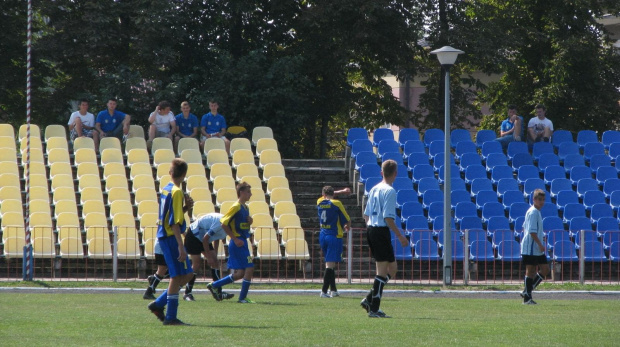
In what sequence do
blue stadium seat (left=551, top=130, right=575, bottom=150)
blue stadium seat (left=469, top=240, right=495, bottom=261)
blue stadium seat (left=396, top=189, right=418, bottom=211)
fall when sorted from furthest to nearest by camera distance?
blue stadium seat (left=551, top=130, right=575, bottom=150), blue stadium seat (left=396, top=189, right=418, bottom=211), blue stadium seat (left=469, top=240, right=495, bottom=261)

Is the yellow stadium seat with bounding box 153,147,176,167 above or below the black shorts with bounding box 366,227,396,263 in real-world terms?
above

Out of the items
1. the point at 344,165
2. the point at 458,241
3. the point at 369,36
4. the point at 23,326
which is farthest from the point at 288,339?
the point at 369,36

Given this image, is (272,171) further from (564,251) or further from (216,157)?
(564,251)

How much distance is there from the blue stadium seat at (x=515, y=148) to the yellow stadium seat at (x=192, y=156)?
26.2 feet

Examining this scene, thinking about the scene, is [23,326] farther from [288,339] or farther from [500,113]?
[500,113]

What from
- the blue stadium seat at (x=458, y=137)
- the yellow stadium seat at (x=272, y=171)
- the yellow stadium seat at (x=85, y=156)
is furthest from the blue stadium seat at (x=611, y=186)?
the yellow stadium seat at (x=85, y=156)

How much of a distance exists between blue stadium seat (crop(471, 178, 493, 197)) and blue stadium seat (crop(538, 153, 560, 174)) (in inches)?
81.9

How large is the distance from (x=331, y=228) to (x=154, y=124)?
360 inches

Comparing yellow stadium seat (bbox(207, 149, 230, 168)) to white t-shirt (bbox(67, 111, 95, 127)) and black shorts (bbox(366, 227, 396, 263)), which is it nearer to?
white t-shirt (bbox(67, 111, 95, 127))

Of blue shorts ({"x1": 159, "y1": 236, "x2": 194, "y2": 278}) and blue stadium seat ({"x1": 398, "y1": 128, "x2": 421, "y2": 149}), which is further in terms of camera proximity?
blue stadium seat ({"x1": 398, "y1": 128, "x2": 421, "y2": 149})

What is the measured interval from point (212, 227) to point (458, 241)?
27.5ft

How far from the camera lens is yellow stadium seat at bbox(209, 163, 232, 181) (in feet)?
74.5

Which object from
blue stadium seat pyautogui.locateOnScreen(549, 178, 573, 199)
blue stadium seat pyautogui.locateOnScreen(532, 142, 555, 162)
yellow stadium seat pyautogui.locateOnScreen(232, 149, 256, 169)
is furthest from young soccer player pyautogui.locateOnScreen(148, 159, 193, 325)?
blue stadium seat pyautogui.locateOnScreen(532, 142, 555, 162)

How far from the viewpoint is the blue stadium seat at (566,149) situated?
25422mm
